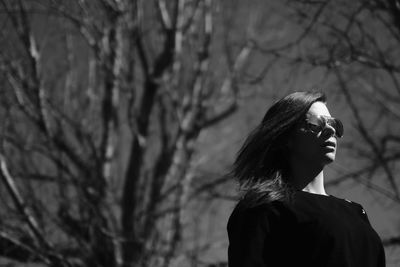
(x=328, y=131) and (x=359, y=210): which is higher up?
(x=328, y=131)

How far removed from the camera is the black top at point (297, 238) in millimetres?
1488

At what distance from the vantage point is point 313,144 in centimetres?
171

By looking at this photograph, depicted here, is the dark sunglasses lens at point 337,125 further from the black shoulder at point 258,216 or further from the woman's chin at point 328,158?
the black shoulder at point 258,216

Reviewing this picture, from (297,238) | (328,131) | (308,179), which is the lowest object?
(297,238)

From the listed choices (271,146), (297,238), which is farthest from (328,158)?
(297,238)

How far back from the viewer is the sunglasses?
1.71 metres

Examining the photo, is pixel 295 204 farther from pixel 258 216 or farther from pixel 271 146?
pixel 271 146

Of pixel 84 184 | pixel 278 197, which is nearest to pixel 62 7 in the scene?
pixel 84 184

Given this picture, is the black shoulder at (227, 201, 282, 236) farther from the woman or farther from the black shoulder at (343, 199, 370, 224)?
the black shoulder at (343, 199, 370, 224)

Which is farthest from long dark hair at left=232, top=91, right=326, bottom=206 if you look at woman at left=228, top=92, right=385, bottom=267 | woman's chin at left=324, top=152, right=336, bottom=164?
woman's chin at left=324, top=152, right=336, bottom=164

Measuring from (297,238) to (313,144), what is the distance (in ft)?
1.04

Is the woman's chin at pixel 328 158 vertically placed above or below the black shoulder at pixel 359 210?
above

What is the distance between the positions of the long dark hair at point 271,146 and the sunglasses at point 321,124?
0.03 m

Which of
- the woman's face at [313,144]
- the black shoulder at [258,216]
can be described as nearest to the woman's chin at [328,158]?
the woman's face at [313,144]
